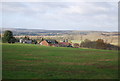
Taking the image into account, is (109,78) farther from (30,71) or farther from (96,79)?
(30,71)

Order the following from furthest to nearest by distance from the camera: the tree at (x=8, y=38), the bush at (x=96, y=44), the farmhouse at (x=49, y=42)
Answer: the tree at (x=8, y=38) → the farmhouse at (x=49, y=42) → the bush at (x=96, y=44)

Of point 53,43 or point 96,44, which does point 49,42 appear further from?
point 96,44

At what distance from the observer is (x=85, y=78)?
8.05m

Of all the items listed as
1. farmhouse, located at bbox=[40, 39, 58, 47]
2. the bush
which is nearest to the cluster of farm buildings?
farmhouse, located at bbox=[40, 39, 58, 47]

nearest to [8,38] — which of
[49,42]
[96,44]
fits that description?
[49,42]

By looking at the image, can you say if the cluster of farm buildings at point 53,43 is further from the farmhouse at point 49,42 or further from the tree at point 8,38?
the tree at point 8,38

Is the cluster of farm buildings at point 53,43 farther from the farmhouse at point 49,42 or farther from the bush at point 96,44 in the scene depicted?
the bush at point 96,44

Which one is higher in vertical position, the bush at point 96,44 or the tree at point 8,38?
the tree at point 8,38

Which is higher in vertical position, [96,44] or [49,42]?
[49,42]

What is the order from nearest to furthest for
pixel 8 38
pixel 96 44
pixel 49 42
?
pixel 96 44 → pixel 49 42 → pixel 8 38

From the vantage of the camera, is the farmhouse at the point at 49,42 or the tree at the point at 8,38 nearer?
the farmhouse at the point at 49,42

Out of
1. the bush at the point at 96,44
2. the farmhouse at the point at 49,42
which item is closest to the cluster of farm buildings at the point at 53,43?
the farmhouse at the point at 49,42

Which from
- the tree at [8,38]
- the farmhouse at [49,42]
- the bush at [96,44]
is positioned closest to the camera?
the bush at [96,44]

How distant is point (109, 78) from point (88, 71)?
4.55ft
